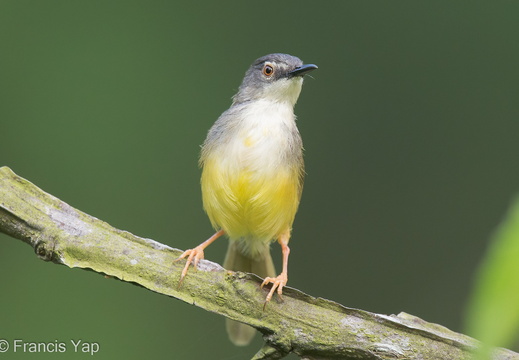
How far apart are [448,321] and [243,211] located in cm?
282

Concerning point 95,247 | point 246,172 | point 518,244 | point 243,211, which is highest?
point 518,244

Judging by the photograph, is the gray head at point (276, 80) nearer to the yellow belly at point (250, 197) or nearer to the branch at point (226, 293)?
the yellow belly at point (250, 197)

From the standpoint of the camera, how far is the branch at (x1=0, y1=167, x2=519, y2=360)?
2.60 meters

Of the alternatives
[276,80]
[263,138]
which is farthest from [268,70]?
[263,138]

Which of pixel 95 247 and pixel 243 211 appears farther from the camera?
pixel 243 211

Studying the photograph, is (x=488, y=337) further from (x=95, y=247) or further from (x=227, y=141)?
(x=227, y=141)

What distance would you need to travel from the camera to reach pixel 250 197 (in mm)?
3484

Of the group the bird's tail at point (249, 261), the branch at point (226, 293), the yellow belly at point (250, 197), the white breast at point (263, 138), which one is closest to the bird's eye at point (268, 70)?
the white breast at point (263, 138)

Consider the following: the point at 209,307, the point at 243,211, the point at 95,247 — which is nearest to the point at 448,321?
the point at 243,211

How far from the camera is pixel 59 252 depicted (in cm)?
281

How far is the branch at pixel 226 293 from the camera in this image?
260cm

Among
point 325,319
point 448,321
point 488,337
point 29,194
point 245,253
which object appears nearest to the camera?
point 488,337

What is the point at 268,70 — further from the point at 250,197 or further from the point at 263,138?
the point at 250,197

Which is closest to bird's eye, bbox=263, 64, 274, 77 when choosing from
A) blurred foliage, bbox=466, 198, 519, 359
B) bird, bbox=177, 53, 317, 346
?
bird, bbox=177, 53, 317, 346
